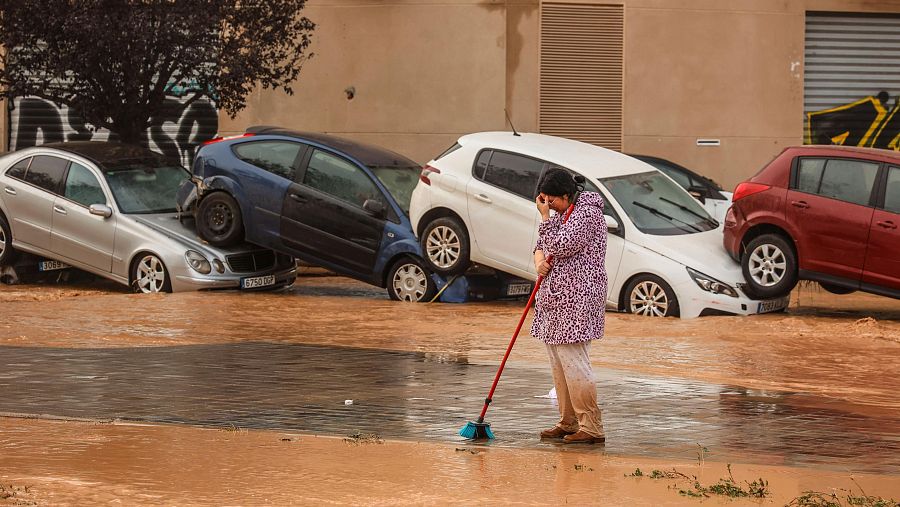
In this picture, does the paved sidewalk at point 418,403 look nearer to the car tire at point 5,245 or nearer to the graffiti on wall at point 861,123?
the car tire at point 5,245

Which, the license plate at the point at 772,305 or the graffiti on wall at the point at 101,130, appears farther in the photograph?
the graffiti on wall at the point at 101,130

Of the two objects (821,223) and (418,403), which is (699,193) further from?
(418,403)

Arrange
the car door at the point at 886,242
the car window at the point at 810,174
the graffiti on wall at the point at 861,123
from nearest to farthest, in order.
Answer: the car door at the point at 886,242 → the car window at the point at 810,174 → the graffiti on wall at the point at 861,123

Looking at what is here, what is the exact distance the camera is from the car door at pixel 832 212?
14.5 meters

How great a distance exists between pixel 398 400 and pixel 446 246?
246 inches

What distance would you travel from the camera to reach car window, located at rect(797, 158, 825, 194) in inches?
587

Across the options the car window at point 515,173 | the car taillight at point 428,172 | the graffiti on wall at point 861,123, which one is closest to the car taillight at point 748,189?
the car window at point 515,173

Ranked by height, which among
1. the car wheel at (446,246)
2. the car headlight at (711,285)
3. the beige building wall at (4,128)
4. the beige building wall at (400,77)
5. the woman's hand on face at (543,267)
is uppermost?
the beige building wall at (400,77)

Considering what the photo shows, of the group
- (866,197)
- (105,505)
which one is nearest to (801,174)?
(866,197)

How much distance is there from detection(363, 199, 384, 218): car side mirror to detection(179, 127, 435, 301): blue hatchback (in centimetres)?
1

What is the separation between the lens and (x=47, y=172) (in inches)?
683

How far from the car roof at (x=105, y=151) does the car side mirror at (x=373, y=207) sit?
3268 millimetres

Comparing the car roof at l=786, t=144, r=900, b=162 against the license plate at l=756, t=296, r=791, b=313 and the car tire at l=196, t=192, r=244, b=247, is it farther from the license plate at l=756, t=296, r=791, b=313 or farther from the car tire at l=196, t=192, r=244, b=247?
the car tire at l=196, t=192, r=244, b=247

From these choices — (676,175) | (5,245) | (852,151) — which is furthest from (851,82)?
(5,245)
